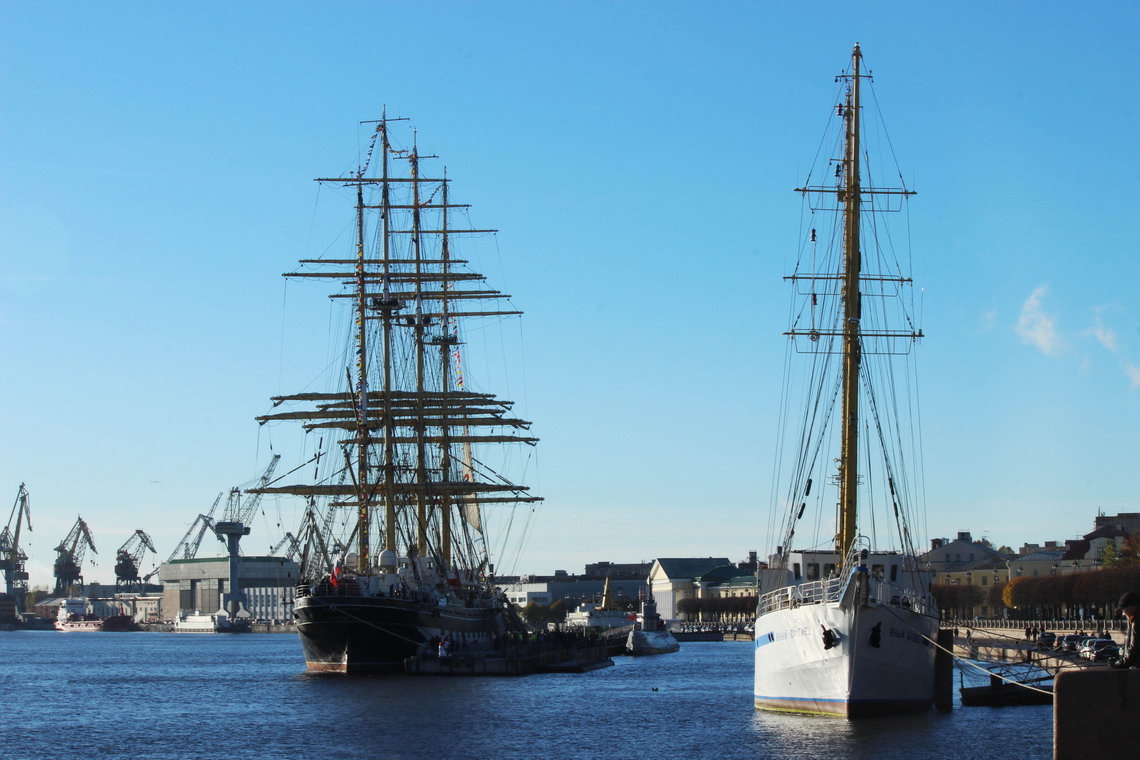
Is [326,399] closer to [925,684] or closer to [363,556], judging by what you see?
[363,556]

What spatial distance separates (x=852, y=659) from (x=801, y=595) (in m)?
3.18

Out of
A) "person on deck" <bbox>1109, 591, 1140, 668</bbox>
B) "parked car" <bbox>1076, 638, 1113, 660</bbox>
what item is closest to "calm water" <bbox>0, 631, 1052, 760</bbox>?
"parked car" <bbox>1076, 638, 1113, 660</bbox>

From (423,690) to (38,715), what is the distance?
1622 cm

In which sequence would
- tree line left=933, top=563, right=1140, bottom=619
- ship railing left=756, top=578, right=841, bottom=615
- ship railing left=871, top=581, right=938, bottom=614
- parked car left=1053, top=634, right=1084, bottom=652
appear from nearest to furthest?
ship railing left=756, top=578, right=841, bottom=615 < ship railing left=871, top=581, right=938, bottom=614 < parked car left=1053, top=634, right=1084, bottom=652 < tree line left=933, top=563, right=1140, bottom=619

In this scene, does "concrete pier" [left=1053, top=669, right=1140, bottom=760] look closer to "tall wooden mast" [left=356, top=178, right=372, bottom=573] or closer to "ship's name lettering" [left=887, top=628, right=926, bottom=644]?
"ship's name lettering" [left=887, top=628, right=926, bottom=644]

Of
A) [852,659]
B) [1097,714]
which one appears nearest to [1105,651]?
[852,659]

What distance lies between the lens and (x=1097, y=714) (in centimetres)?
1667

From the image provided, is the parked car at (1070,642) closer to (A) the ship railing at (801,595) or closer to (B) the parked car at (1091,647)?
(B) the parked car at (1091,647)

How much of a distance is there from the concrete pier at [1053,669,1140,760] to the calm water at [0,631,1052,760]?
2527 centimetres

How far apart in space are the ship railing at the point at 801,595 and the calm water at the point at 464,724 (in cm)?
362

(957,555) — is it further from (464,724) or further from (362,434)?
(464,724)

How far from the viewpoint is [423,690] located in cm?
6944

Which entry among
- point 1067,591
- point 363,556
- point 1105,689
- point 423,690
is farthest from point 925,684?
point 1067,591

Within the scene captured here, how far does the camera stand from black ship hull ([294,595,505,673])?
80375 mm
